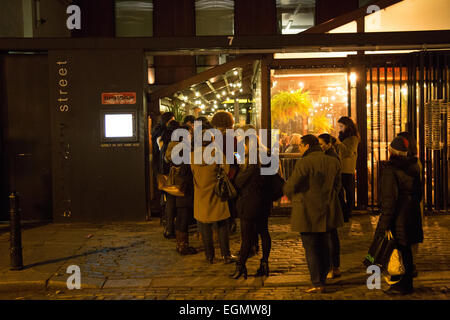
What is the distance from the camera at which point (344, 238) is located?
7898mm

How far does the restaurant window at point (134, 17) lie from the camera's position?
18203 millimetres

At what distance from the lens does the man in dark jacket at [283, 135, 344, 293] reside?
521 cm

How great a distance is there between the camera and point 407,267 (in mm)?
5309

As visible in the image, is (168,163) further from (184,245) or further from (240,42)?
(240,42)

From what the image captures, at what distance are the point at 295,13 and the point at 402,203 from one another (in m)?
14.4

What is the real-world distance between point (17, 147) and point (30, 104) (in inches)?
37.4

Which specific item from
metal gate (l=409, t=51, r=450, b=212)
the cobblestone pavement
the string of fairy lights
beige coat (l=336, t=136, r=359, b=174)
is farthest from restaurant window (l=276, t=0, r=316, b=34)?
the cobblestone pavement

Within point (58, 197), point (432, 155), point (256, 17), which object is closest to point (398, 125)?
point (432, 155)

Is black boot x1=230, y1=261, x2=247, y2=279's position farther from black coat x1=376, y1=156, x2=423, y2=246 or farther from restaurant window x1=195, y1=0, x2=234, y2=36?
restaurant window x1=195, y1=0, x2=234, y2=36

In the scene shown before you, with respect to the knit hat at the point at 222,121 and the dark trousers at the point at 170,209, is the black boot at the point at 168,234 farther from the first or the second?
the knit hat at the point at 222,121

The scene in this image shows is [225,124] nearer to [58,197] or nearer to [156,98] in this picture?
[156,98]

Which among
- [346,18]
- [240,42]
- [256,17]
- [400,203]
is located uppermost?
[256,17]

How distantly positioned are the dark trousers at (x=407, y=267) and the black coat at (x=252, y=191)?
169 centimetres

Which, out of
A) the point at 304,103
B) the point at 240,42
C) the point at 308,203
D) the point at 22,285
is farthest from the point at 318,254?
the point at 304,103
